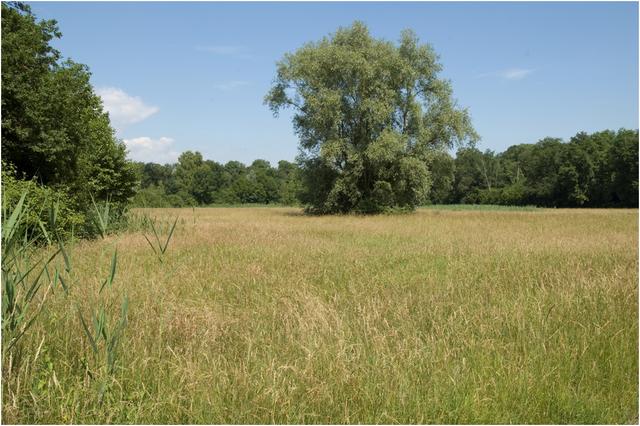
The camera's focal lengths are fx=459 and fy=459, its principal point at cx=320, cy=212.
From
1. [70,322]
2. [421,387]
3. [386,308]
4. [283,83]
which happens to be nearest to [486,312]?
[386,308]

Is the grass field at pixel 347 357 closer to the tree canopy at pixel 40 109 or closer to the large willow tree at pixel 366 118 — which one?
A: the tree canopy at pixel 40 109

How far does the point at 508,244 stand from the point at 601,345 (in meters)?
7.82

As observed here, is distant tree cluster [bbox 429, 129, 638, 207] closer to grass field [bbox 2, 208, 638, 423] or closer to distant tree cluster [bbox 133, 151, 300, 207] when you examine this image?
distant tree cluster [bbox 133, 151, 300, 207]

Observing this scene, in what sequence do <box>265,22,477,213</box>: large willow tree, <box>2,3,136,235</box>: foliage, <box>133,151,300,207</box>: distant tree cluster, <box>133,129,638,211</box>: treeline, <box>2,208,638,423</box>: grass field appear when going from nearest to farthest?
<box>2,208,638,423</box>: grass field < <box>2,3,136,235</box>: foliage < <box>265,22,477,213</box>: large willow tree < <box>133,129,638,211</box>: treeline < <box>133,151,300,207</box>: distant tree cluster

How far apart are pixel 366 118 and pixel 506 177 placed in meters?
89.8

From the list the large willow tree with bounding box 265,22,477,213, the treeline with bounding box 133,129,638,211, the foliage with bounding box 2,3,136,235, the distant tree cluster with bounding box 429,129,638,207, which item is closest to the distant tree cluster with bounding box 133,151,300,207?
the treeline with bounding box 133,129,638,211

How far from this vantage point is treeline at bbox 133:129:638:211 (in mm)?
69812

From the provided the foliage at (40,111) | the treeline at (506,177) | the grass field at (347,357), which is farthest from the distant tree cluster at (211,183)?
the grass field at (347,357)

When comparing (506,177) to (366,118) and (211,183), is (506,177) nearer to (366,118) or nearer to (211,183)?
(211,183)

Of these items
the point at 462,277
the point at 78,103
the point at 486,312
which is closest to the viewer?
the point at 486,312

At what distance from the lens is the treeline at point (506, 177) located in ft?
229

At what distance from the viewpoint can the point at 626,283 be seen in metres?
6.26

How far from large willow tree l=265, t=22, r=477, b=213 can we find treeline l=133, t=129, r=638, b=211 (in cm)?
227

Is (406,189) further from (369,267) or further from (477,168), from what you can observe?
(477,168)
